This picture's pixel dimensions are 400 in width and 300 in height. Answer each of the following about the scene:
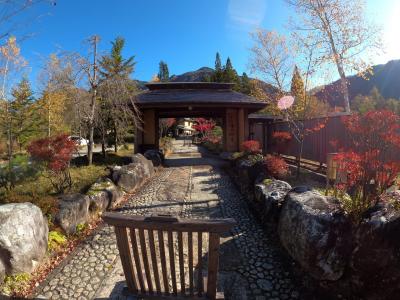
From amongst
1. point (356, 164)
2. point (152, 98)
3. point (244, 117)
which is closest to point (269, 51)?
point (244, 117)

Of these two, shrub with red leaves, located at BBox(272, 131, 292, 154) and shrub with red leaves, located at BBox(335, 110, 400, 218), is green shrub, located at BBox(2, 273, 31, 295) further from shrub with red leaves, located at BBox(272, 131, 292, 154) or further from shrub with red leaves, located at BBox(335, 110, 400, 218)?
shrub with red leaves, located at BBox(272, 131, 292, 154)

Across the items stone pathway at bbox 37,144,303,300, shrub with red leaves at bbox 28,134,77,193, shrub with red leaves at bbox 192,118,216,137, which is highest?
shrub with red leaves at bbox 192,118,216,137

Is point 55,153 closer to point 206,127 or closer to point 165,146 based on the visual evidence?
point 165,146

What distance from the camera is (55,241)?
175 inches

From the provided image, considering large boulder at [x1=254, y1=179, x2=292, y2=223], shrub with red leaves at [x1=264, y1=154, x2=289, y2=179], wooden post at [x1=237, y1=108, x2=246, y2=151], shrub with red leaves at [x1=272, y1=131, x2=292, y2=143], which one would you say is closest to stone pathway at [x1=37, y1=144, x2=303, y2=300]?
large boulder at [x1=254, y1=179, x2=292, y2=223]

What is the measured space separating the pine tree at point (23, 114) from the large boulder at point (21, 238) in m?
18.5

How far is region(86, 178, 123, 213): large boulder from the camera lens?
19.8 ft

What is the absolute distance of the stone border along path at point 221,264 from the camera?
3414 mm

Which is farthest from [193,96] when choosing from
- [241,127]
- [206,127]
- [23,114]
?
[206,127]

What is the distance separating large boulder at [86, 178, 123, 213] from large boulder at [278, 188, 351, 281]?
4178 millimetres

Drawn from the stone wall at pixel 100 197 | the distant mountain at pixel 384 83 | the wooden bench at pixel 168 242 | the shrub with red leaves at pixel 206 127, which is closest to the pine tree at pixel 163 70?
the shrub with red leaves at pixel 206 127

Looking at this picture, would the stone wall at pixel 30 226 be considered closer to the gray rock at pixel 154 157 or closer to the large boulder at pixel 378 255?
the large boulder at pixel 378 255

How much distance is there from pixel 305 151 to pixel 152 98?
8013mm

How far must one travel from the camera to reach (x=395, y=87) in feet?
209
